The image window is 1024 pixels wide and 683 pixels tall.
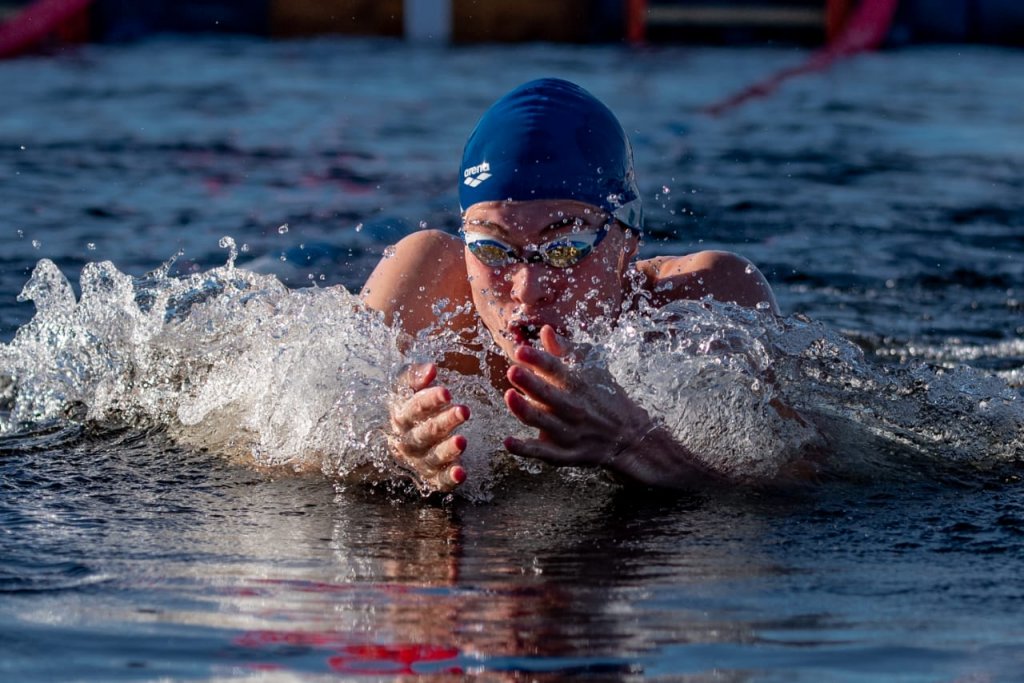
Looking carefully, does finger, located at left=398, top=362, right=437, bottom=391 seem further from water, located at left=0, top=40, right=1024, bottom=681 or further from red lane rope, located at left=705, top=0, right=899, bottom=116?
red lane rope, located at left=705, top=0, right=899, bottom=116

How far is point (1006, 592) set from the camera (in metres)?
2.35

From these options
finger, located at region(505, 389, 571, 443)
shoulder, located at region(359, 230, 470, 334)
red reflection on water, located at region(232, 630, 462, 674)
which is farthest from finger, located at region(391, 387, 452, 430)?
shoulder, located at region(359, 230, 470, 334)

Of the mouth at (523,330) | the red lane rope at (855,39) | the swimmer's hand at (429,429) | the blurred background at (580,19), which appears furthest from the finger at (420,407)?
the blurred background at (580,19)

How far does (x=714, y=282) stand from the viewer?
3529mm

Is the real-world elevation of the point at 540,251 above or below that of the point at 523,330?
above

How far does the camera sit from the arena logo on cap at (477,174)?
3223 mm

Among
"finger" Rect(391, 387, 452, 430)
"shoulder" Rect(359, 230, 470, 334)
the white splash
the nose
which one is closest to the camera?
"finger" Rect(391, 387, 452, 430)

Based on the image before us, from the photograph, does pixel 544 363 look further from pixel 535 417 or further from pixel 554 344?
pixel 554 344

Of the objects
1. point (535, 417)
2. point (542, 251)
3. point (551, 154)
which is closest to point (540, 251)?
point (542, 251)

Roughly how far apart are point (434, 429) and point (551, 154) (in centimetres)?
81

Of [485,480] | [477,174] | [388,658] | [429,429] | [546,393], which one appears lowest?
[485,480]

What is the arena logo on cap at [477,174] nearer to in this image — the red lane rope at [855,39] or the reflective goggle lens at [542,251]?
the reflective goggle lens at [542,251]

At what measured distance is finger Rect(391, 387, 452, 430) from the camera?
2609 millimetres

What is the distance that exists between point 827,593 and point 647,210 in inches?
199
